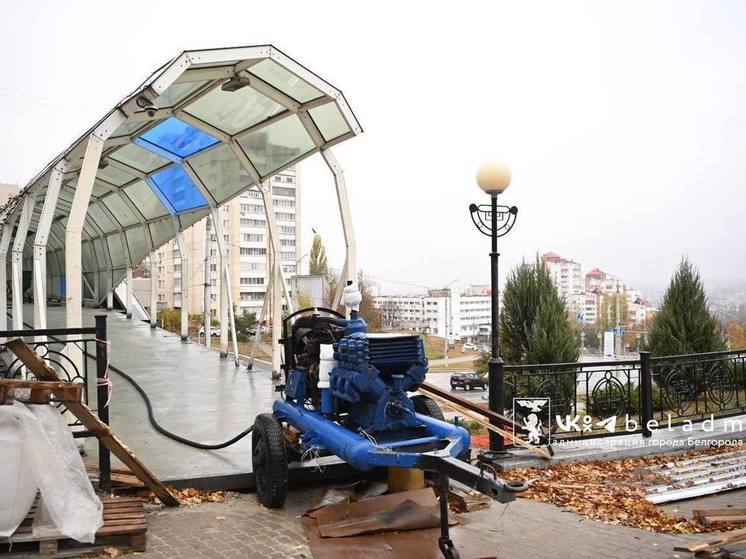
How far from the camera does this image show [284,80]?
8633 millimetres

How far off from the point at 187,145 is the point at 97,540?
8597 millimetres

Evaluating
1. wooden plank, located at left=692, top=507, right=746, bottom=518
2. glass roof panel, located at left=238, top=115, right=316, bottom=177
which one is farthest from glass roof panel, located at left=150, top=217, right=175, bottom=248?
wooden plank, located at left=692, top=507, right=746, bottom=518

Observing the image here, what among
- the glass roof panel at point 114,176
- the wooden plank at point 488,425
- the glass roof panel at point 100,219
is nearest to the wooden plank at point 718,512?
the wooden plank at point 488,425

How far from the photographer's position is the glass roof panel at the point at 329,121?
366 inches

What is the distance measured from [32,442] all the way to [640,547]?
13.9ft

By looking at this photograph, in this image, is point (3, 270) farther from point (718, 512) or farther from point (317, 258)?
point (317, 258)

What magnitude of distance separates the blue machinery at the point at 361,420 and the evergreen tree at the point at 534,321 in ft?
28.9

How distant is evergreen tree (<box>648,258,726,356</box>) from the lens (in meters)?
14.8

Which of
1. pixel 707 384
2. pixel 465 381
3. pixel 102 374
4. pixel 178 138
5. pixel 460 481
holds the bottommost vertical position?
→ pixel 465 381

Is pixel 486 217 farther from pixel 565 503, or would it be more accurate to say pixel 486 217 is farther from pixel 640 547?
pixel 640 547

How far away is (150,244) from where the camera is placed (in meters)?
17.9

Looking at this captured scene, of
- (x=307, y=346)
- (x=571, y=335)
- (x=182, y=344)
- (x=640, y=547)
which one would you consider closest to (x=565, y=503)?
(x=640, y=547)

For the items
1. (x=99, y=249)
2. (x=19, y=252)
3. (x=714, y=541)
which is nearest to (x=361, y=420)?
(x=714, y=541)

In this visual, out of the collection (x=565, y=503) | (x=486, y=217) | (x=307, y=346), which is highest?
(x=486, y=217)
